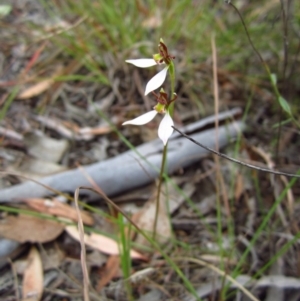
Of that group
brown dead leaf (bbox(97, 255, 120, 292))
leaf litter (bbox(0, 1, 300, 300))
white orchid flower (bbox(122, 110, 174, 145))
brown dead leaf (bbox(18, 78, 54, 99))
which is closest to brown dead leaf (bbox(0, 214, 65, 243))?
leaf litter (bbox(0, 1, 300, 300))

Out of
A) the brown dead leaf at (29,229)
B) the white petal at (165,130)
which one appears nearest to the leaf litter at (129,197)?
the brown dead leaf at (29,229)

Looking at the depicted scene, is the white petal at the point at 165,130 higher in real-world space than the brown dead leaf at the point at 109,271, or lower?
higher

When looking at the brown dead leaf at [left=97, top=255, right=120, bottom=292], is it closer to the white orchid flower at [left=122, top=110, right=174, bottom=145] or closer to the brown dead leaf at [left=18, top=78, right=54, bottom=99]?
the white orchid flower at [left=122, top=110, right=174, bottom=145]

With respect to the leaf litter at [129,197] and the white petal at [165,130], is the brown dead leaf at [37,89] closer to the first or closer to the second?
the leaf litter at [129,197]

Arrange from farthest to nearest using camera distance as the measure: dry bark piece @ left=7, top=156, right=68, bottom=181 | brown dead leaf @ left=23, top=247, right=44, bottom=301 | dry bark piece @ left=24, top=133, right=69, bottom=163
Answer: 1. dry bark piece @ left=24, top=133, right=69, bottom=163
2. dry bark piece @ left=7, top=156, right=68, bottom=181
3. brown dead leaf @ left=23, top=247, right=44, bottom=301

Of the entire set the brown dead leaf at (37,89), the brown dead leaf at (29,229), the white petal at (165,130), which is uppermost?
the white petal at (165,130)

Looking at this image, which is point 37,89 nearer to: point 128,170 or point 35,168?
point 35,168
